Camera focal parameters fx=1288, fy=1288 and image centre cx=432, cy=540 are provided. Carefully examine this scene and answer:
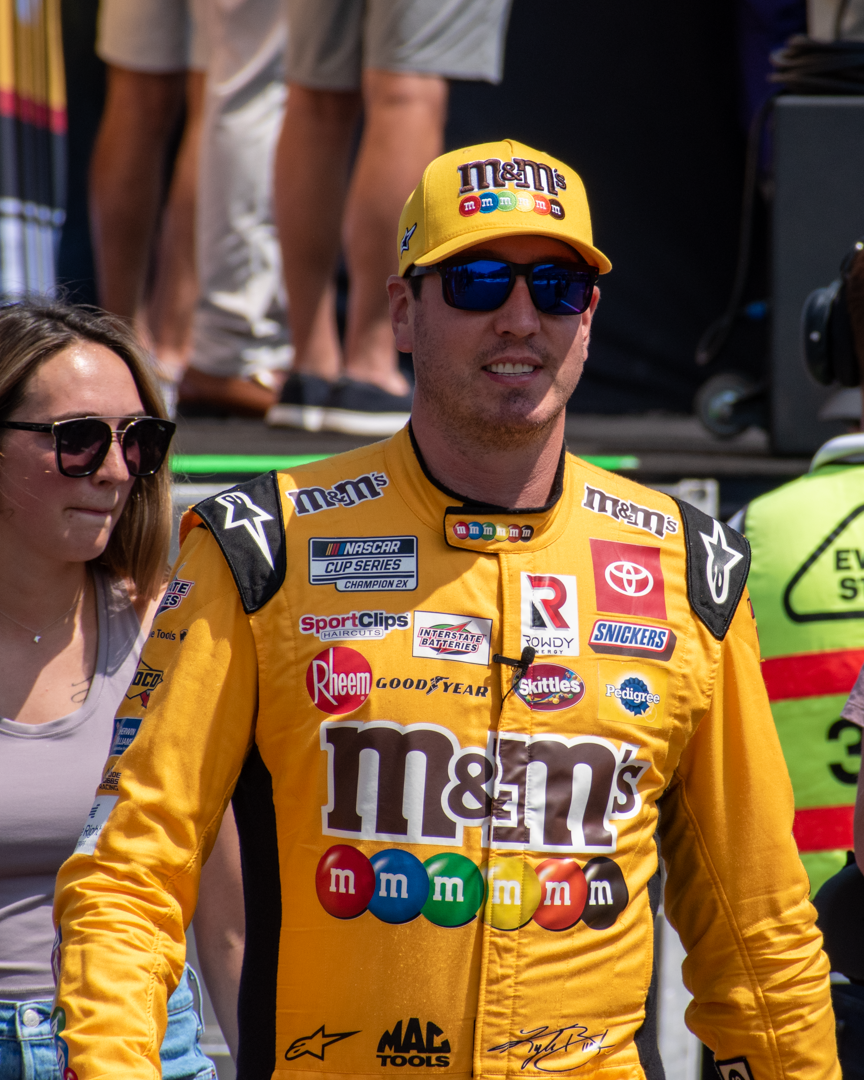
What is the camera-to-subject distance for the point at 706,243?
20.3ft

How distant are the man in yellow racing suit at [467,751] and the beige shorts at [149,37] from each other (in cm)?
349

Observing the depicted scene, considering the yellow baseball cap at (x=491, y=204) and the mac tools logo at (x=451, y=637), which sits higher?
the yellow baseball cap at (x=491, y=204)

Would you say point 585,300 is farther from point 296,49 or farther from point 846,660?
point 296,49

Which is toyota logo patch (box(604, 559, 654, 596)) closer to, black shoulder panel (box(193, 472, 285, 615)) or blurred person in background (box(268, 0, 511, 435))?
black shoulder panel (box(193, 472, 285, 615))

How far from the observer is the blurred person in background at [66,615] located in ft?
6.13

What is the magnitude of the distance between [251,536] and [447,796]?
40 centimetres

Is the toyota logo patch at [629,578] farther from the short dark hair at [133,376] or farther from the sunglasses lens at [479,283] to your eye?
the short dark hair at [133,376]

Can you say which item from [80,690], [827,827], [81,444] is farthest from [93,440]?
[827,827]

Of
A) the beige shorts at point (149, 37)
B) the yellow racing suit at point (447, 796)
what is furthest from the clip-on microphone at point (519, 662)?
the beige shorts at point (149, 37)

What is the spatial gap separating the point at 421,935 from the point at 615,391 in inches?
200

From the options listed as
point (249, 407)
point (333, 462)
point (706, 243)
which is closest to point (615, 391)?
point (706, 243)

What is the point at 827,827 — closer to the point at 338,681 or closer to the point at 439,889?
the point at 439,889

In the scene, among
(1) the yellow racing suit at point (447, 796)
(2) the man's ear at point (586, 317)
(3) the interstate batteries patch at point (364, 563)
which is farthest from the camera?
(2) the man's ear at point (586, 317)

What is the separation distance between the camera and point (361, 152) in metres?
3.96
